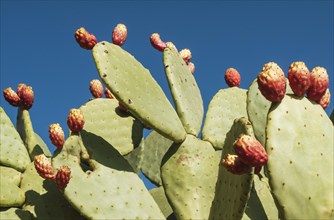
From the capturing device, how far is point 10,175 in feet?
11.5

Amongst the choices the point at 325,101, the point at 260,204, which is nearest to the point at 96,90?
the point at 260,204

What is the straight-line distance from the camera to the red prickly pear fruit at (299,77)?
2529mm

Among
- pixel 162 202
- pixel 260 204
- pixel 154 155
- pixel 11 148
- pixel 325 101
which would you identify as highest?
pixel 325 101

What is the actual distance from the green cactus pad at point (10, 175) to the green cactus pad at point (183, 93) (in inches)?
39.4

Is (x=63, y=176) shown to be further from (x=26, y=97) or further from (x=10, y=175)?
(x=26, y=97)

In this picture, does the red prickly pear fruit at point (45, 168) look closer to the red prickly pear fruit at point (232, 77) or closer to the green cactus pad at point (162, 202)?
the green cactus pad at point (162, 202)

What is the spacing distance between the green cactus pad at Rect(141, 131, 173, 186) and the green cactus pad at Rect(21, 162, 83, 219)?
1032 millimetres

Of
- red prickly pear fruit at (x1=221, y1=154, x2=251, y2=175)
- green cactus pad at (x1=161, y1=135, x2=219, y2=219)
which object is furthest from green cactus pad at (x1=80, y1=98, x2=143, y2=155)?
red prickly pear fruit at (x1=221, y1=154, x2=251, y2=175)

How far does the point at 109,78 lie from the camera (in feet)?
10.6

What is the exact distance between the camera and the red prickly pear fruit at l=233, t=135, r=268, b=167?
7.77ft

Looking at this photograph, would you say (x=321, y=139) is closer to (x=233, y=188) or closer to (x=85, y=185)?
(x=233, y=188)

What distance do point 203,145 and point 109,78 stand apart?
666 millimetres

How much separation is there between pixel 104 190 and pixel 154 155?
1.34 metres

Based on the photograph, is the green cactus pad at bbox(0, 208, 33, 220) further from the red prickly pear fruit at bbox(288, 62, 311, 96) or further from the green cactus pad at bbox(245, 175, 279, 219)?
the red prickly pear fruit at bbox(288, 62, 311, 96)
